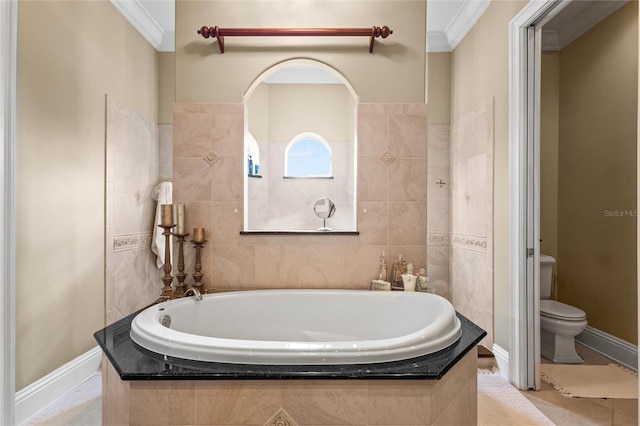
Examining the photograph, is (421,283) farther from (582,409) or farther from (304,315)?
(582,409)

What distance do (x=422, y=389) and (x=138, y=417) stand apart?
891 millimetres

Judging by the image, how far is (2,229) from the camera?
5.44 ft

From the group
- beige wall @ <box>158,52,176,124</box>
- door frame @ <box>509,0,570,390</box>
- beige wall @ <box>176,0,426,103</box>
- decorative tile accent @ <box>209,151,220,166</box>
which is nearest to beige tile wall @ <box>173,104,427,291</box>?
decorative tile accent @ <box>209,151,220,166</box>

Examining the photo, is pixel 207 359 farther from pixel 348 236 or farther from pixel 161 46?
pixel 161 46

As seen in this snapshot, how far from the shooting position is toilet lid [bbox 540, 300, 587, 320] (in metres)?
2.37

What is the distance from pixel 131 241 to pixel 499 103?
2.90 meters

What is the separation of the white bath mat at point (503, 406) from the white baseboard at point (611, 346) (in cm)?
85

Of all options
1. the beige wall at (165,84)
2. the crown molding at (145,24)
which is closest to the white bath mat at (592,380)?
the beige wall at (165,84)

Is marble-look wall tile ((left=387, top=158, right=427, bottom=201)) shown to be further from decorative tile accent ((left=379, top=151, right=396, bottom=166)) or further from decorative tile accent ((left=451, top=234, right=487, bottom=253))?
decorative tile accent ((left=451, top=234, right=487, bottom=253))

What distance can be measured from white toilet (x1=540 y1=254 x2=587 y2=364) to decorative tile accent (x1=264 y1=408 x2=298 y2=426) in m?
2.11

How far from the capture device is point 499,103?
7.95 ft

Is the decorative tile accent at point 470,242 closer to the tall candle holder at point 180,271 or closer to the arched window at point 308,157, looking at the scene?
the arched window at point 308,157

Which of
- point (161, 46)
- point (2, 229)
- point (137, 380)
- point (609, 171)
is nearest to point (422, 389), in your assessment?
point (137, 380)

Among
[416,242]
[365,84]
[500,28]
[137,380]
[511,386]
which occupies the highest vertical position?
[500,28]
